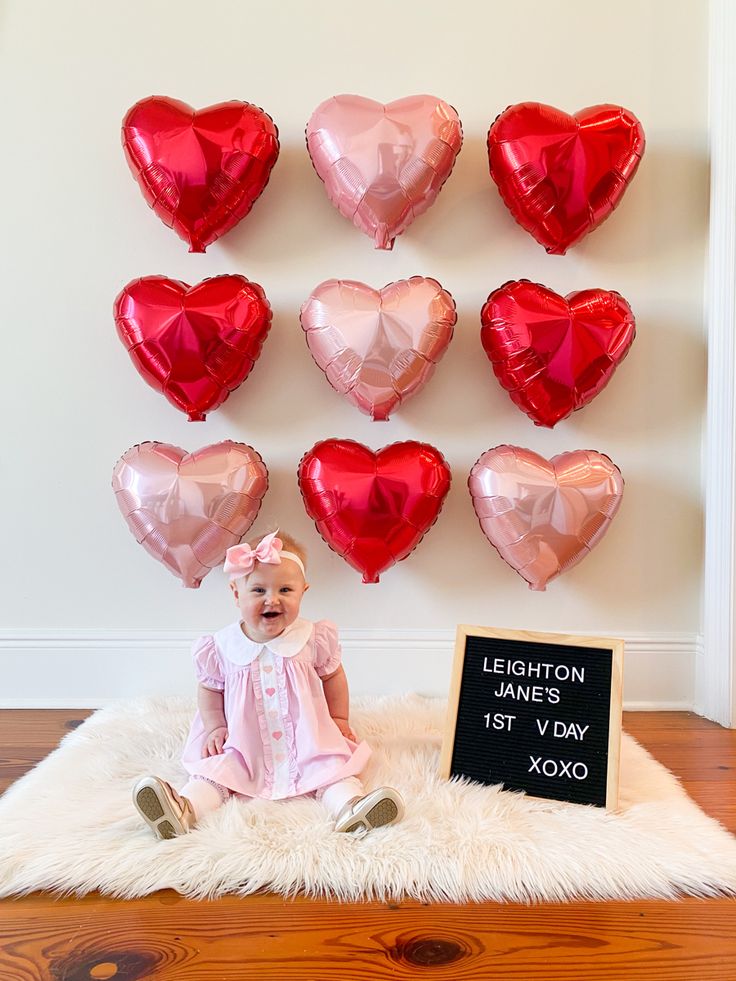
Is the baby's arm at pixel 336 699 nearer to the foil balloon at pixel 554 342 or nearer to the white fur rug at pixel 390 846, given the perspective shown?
the white fur rug at pixel 390 846

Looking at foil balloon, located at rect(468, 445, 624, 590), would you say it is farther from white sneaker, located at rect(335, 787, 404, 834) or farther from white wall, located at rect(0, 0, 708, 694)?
white sneaker, located at rect(335, 787, 404, 834)

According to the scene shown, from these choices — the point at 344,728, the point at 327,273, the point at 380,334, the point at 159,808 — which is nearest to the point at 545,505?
the point at 380,334

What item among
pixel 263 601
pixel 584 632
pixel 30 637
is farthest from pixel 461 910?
pixel 30 637

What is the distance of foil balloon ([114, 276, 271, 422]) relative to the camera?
1.65 metres

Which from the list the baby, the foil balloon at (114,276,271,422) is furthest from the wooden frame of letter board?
the foil balloon at (114,276,271,422)

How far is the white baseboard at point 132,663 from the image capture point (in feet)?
6.02

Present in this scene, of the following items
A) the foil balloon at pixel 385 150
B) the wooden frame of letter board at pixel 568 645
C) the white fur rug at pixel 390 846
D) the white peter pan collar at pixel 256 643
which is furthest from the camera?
the foil balloon at pixel 385 150

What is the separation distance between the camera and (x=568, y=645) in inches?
54.2

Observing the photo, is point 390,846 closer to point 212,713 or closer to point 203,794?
point 203,794

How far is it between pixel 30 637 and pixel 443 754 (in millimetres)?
1018

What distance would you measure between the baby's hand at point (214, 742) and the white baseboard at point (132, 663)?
47 cm

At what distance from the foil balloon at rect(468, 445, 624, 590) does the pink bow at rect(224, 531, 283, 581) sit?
555 millimetres

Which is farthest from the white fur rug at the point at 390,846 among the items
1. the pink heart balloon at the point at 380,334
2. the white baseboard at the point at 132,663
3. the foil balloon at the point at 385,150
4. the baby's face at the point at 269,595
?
the foil balloon at the point at 385,150

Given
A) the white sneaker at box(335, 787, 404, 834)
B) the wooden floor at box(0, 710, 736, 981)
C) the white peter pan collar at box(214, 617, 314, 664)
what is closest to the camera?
the wooden floor at box(0, 710, 736, 981)
